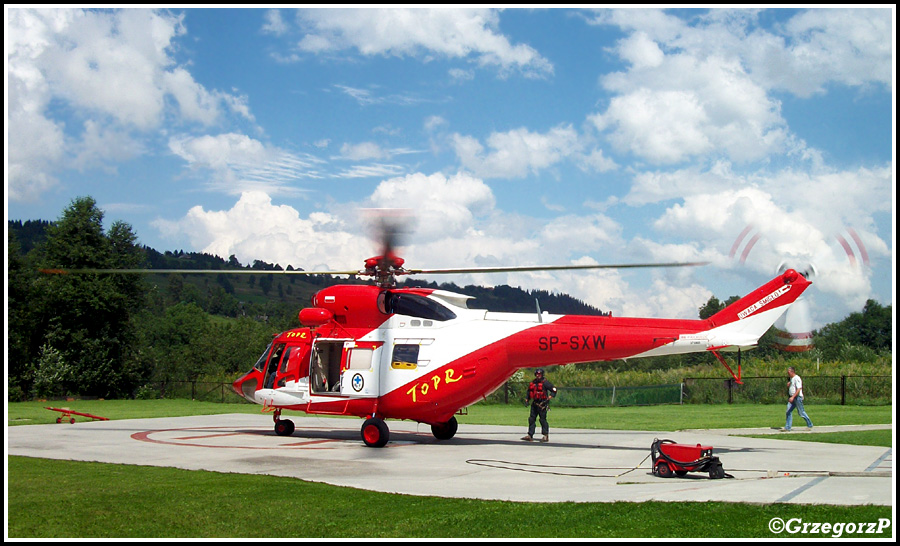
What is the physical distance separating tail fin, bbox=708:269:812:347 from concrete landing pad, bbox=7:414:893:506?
2.25 meters

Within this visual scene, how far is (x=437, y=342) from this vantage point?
16922mm

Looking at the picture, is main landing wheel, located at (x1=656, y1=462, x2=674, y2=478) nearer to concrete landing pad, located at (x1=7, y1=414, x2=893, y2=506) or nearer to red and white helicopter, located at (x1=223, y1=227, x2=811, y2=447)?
concrete landing pad, located at (x1=7, y1=414, x2=893, y2=506)

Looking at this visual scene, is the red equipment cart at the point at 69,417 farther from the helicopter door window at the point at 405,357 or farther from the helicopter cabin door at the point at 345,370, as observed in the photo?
the helicopter door window at the point at 405,357

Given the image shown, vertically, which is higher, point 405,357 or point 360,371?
point 405,357

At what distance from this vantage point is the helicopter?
1517 centimetres

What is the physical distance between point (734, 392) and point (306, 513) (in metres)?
27.1

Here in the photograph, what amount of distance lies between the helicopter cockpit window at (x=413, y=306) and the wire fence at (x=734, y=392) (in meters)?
15.8

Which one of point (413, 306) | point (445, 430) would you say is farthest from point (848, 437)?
point (413, 306)

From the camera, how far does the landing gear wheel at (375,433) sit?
16703mm

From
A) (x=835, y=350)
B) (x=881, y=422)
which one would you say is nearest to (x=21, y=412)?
(x=881, y=422)

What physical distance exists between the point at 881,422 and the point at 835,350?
1368 inches

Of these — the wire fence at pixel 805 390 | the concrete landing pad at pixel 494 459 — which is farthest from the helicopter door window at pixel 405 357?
the wire fence at pixel 805 390

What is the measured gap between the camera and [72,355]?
4600cm

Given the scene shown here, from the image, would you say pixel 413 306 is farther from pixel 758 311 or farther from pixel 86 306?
pixel 86 306
